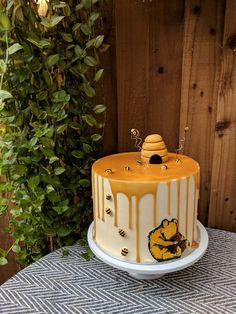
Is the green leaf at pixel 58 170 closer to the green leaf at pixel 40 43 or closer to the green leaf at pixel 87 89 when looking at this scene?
the green leaf at pixel 87 89

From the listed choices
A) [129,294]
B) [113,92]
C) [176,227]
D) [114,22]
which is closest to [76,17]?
[114,22]

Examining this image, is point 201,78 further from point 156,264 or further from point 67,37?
point 156,264

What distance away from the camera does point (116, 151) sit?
121cm

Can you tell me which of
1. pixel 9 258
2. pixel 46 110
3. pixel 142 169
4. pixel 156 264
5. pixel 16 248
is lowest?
pixel 9 258

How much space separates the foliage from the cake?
20cm

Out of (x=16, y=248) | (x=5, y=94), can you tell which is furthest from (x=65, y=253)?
(x=5, y=94)

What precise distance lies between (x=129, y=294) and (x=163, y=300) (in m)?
0.09

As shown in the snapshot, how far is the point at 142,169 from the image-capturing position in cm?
85

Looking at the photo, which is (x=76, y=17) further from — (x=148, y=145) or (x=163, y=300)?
(x=163, y=300)

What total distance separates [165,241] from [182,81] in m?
0.57

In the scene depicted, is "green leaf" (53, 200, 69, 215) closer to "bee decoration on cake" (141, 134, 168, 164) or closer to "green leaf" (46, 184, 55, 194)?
"green leaf" (46, 184, 55, 194)

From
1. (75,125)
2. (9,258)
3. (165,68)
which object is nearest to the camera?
(75,125)

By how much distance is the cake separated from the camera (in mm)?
765

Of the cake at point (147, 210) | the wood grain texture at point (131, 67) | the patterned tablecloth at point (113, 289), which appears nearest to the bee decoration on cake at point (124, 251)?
the cake at point (147, 210)
